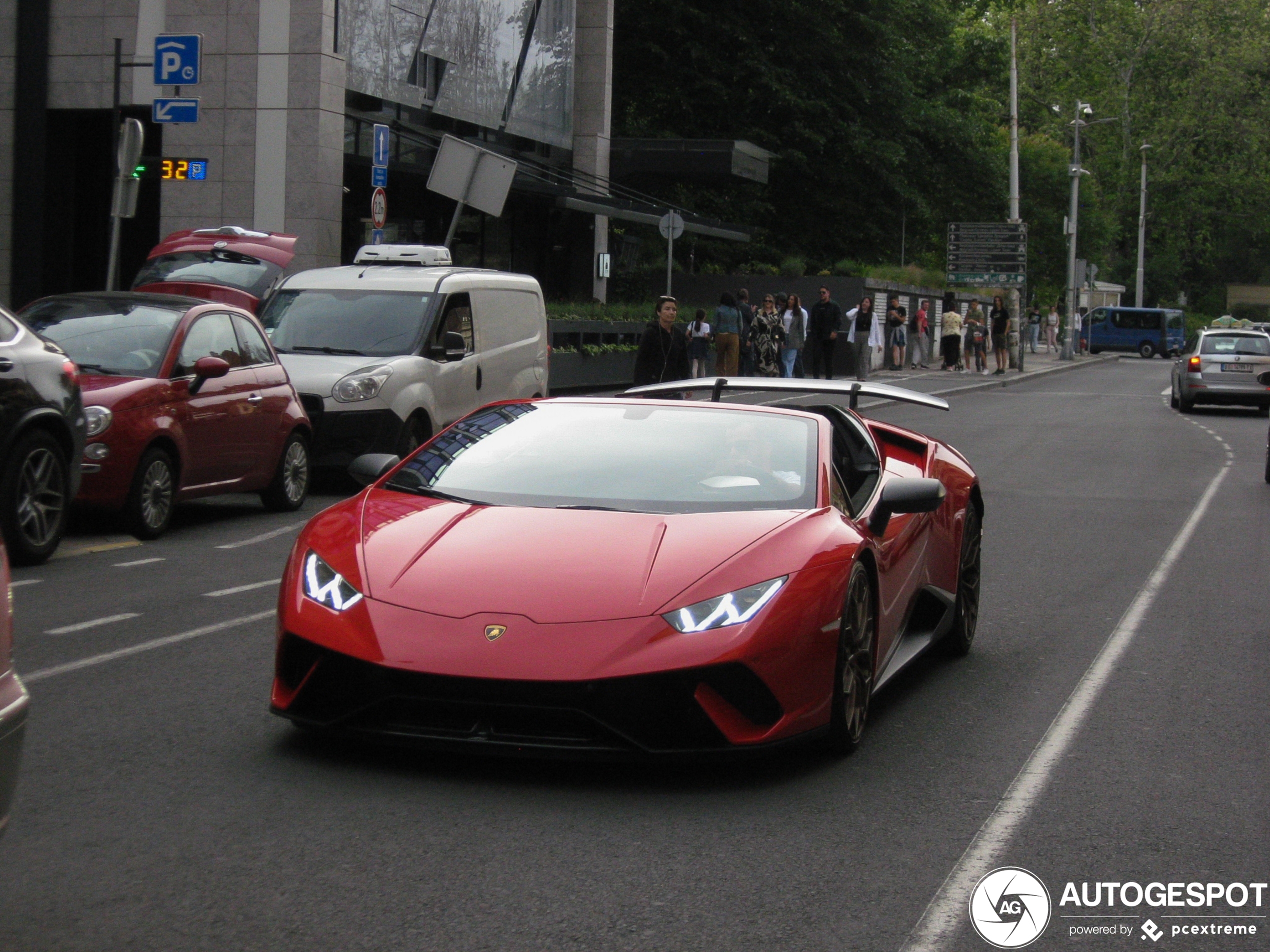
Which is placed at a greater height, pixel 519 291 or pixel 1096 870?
pixel 519 291

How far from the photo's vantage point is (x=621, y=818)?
494 cm

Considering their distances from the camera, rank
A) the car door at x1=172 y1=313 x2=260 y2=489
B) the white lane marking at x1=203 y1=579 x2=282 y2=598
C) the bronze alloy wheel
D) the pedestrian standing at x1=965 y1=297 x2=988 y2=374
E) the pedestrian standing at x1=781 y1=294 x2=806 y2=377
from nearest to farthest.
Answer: the white lane marking at x1=203 y1=579 x2=282 y2=598
the bronze alloy wheel
the car door at x1=172 y1=313 x2=260 y2=489
the pedestrian standing at x1=781 y1=294 x2=806 y2=377
the pedestrian standing at x1=965 y1=297 x2=988 y2=374

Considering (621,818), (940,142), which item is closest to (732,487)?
(621,818)

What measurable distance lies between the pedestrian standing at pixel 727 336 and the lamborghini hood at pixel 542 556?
75.9 ft

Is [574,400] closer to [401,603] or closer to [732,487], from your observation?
[732,487]

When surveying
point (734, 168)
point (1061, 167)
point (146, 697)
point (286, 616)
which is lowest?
point (146, 697)

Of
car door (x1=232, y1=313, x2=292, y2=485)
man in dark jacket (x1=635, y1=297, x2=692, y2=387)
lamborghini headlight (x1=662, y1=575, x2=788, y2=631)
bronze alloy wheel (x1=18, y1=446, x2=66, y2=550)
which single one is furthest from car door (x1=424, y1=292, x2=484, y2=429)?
lamborghini headlight (x1=662, y1=575, x2=788, y2=631)

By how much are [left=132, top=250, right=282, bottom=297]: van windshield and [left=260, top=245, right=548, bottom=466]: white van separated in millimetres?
4099

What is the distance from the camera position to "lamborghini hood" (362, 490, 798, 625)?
208 inches

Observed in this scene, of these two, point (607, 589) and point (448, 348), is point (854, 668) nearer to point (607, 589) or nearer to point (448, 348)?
point (607, 589)

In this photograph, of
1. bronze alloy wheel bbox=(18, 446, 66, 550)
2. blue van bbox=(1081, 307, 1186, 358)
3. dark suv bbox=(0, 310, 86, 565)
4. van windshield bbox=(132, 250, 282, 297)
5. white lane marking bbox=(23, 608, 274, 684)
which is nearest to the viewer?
white lane marking bbox=(23, 608, 274, 684)

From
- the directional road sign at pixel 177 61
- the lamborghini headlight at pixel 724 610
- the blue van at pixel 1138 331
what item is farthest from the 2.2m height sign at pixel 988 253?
the lamborghini headlight at pixel 724 610

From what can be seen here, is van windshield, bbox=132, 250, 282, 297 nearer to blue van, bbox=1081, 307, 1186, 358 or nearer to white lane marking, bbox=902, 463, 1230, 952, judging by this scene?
white lane marking, bbox=902, 463, 1230, 952

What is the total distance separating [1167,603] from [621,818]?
5.58 metres
